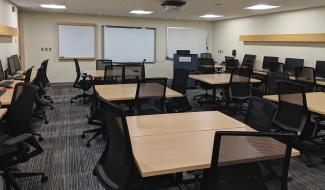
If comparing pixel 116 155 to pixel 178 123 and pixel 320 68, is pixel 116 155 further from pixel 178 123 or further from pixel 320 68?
pixel 320 68

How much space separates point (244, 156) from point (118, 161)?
0.88 metres

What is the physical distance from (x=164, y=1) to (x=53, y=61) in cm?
505

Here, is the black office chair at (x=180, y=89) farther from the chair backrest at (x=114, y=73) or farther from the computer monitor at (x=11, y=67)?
the computer monitor at (x=11, y=67)

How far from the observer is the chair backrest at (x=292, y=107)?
3289mm

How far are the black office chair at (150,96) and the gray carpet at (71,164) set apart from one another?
88cm

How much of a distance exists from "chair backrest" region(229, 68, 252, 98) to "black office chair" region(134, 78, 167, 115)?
6.91ft

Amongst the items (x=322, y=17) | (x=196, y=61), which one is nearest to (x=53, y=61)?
(x=196, y=61)

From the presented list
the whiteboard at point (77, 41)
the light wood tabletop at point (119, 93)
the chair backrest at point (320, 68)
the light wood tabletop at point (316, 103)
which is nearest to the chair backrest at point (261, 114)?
the light wood tabletop at point (316, 103)

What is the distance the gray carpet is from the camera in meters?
3.03

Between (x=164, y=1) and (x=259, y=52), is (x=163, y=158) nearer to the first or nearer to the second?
(x=164, y=1)

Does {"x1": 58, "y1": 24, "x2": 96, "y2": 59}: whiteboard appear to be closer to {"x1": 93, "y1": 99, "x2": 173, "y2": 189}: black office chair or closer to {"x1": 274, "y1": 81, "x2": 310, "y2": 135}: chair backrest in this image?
{"x1": 274, "y1": 81, "x2": 310, "y2": 135}: chair backrest

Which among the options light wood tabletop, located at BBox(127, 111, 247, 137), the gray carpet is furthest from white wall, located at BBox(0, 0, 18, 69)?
light wood tabletop, located at BBox(127, 111, 247, 137)

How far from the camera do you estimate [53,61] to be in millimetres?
9594

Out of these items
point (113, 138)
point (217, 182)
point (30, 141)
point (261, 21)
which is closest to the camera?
point (217, 182)
